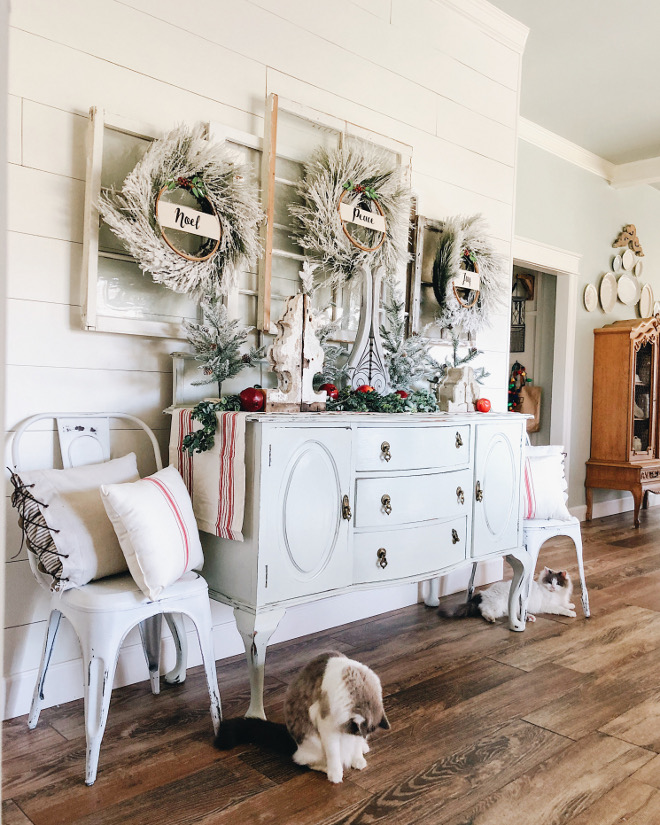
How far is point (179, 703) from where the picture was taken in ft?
6.99

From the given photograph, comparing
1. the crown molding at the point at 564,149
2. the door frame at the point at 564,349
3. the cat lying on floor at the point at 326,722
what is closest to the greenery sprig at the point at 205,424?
the cat lying on floor at the point at 326,722

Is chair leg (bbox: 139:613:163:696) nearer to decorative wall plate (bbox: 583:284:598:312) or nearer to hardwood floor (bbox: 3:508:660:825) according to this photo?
hardwood floor (bbox: 3:508:660:825)

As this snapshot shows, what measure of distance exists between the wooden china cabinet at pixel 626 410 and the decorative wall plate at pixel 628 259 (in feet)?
1.68

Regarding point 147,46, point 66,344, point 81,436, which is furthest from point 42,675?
point 147,46

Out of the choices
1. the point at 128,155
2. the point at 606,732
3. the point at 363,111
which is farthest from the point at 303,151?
the point at 606,732

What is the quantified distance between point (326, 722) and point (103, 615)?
0.63 metres

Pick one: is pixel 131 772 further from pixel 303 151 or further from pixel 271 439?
pixel 303 151

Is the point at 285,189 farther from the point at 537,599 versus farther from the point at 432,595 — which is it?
the point at 537,599

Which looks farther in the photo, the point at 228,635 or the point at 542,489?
the point at 542,489

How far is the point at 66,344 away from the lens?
6.93ft

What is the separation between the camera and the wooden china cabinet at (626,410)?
5395 millimetres

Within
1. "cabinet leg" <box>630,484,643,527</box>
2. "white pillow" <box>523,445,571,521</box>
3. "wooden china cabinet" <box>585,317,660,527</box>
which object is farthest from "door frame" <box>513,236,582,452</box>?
"white pillow" <box>523,445,571,521</box>

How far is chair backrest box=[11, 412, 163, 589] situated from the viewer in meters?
2.01

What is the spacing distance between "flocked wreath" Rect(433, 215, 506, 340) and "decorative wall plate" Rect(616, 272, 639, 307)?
114 inches
